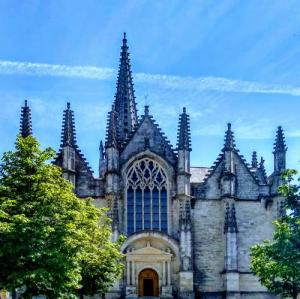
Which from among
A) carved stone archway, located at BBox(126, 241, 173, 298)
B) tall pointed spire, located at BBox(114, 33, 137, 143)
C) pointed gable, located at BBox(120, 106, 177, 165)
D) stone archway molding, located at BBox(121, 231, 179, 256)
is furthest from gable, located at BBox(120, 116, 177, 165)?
tall pointed spire, located at BBox(114, 33, 137, 143)

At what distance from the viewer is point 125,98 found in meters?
61.4

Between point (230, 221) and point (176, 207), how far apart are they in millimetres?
4059

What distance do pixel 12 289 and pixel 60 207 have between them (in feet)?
14.5

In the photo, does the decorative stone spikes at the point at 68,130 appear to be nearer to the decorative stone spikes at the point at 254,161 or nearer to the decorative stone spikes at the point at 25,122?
the decorative stone spikes at the point at 25,122

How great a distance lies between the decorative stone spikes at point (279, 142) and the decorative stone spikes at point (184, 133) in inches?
263

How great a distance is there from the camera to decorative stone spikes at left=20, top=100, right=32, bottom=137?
47644 millimetres

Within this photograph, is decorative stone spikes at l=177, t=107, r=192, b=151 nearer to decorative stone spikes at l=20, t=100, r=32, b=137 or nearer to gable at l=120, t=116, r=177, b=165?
gable at l=120, t=116, r=177, b=165

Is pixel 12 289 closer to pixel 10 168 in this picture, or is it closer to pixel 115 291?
pixel 10 168

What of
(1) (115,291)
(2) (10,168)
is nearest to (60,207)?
(2) (10,168)

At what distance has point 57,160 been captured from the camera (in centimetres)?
4844

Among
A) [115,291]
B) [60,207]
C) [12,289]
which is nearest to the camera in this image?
[12,289]

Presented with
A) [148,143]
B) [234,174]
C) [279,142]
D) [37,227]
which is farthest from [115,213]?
[37,227]

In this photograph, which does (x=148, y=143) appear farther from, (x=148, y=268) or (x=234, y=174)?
(x=148, y=268)

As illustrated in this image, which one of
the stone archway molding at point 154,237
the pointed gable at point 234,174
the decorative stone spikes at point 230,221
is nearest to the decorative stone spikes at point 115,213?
the stone archway molding at point 154,237
